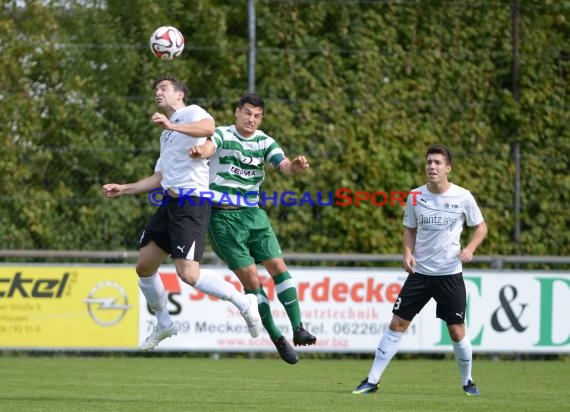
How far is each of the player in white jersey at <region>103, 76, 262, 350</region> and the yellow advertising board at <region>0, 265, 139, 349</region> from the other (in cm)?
543

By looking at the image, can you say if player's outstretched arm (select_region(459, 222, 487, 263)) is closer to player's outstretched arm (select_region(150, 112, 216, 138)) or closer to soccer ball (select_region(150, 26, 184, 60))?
player's outstretched arm (select_region(150, 112, 216, 138))

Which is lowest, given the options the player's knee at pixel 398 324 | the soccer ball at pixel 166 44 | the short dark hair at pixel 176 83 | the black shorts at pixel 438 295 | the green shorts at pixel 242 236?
the player's knee at pixel 398 324

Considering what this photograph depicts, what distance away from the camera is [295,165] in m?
9.08

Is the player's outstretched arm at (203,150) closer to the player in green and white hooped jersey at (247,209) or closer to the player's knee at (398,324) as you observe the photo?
the player in green and white hooped jersey at (247,209)

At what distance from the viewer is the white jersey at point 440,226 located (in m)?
9.96

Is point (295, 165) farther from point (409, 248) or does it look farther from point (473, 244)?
point (473, 244)

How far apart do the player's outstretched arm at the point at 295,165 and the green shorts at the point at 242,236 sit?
0.57 meters

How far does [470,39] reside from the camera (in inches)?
696

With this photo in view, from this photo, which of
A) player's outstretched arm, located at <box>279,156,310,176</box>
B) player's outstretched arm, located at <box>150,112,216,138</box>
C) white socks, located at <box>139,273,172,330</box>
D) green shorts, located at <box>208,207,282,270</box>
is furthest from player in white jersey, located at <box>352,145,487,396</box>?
player's outstretched arm, located at <box>150,112,216,138</box>

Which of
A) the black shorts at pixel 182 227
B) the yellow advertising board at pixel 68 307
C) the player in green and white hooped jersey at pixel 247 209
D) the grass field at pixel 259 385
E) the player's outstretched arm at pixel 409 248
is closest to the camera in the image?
the grass field at pixel 259 385

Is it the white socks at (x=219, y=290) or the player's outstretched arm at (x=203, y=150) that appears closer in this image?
the player's outstretched arm at (x=203, y=150)

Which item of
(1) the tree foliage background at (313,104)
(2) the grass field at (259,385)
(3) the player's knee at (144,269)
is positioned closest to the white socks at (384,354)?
(2) the grass field at (259,385)

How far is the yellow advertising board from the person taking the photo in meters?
14.5

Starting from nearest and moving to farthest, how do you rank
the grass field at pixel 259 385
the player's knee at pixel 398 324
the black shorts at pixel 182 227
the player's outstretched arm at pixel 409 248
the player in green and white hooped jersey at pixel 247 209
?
1. the grass field at pixel 259 385
2. the black shorts at pixel 182 227
3. the player in green and white hooped jersey at pixel 247 209
4. the player's outstretched arm at pixel 409 248
5. the player's knee at pixel 398 324
